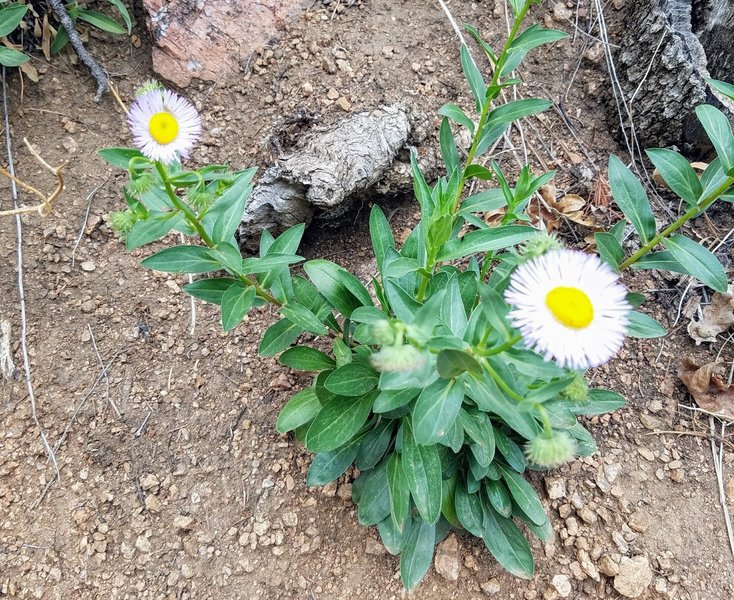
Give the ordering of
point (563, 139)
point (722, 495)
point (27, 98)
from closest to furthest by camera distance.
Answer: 1. point (722, 495)
2. point (27, 98)
3. point (563, 139)

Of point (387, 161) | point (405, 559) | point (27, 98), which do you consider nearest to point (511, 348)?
point (405, 559)

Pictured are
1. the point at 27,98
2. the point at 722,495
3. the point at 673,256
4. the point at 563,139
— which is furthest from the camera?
the point at 563,139

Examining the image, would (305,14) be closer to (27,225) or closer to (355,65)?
(355,65)

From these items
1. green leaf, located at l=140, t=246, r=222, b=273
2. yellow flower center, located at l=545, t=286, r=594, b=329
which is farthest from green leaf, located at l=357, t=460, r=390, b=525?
yellow flower center, located at l=545, t=286, r=594, b=329

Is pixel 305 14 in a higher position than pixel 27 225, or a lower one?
higher

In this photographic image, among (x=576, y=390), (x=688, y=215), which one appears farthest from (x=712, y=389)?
(x=576, y=390)

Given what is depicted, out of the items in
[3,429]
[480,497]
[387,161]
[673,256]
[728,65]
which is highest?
[728,65]

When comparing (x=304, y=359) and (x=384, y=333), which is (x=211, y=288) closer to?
(x=304, y=359)

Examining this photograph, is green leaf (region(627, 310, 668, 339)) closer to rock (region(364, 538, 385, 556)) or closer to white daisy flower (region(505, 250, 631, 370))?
white daisy flower (region(505, 250, 631, 370))

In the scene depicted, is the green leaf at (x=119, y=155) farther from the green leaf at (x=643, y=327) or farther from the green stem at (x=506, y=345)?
the green leaf at (x=643, y=327)
